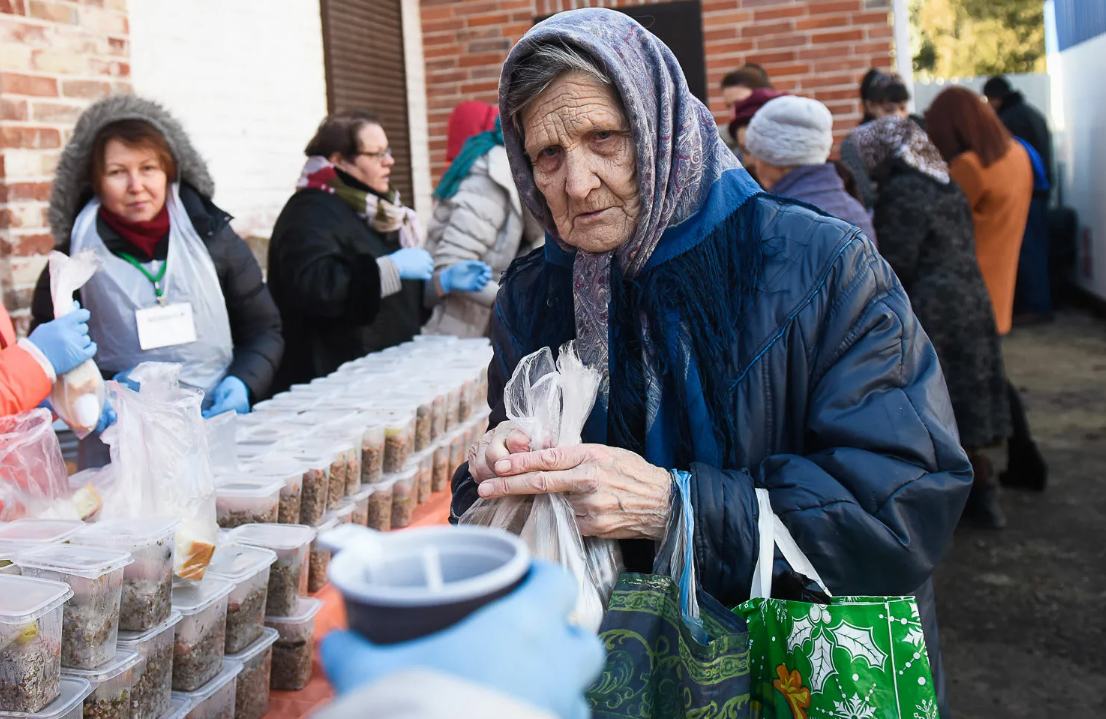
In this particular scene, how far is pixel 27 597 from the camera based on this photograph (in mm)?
1436

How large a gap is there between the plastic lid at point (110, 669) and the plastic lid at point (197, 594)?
151 mm

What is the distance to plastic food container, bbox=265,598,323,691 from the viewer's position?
2094 mm

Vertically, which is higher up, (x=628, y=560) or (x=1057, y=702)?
(x=628, y=560)

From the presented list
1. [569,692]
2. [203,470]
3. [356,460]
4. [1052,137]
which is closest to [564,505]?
[569,692]

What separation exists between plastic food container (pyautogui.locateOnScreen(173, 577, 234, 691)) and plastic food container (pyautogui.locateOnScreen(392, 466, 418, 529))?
3.15ft

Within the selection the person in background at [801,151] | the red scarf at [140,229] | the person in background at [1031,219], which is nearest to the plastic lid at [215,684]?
the red scarf at [140,229]

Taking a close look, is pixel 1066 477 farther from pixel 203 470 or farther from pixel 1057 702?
pixel 203 470

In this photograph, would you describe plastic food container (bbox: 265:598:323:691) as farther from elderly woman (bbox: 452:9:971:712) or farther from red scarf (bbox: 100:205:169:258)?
red scarf (bbox: 100:205:169:258)

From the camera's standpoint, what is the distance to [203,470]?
195 cm

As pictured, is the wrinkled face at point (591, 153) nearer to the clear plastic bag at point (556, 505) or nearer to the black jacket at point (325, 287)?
the clear plastic bag at point (556, 505)

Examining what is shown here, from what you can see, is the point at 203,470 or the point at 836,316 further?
the point at 203,470

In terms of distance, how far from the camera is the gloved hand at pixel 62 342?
2.32m

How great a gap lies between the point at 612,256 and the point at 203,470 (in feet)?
3.09

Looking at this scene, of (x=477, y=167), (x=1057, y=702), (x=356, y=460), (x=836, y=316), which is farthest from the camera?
(x=477, y=167)
